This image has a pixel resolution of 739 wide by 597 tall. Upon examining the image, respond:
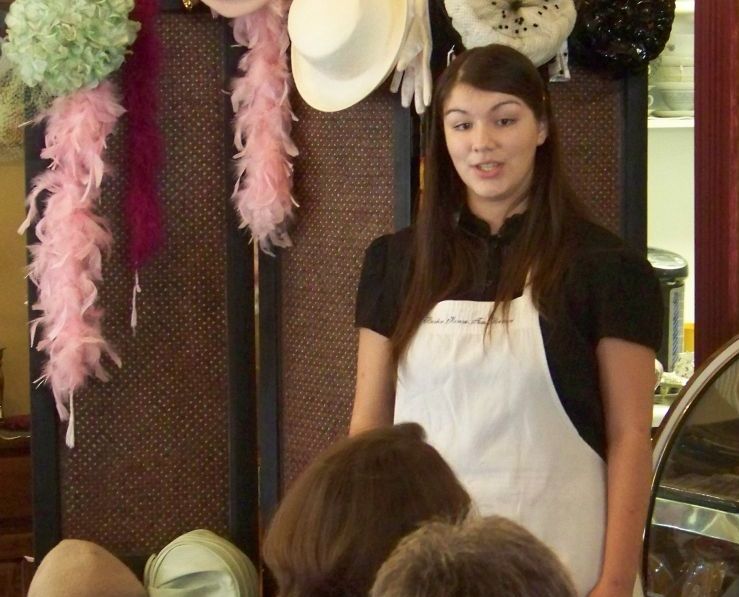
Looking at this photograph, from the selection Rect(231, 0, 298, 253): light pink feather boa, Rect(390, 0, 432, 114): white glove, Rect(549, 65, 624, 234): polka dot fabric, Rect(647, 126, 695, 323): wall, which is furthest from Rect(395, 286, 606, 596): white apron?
Rect(647, 126, 695, 323): wall

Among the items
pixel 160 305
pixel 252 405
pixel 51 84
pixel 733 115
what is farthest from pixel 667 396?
pixel 51 84

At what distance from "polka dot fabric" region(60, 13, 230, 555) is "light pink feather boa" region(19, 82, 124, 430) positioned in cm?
5

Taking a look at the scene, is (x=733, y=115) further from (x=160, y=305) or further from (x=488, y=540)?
(x=488, y=540)

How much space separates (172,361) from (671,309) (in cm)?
130

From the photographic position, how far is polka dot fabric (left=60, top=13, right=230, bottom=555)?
242cm

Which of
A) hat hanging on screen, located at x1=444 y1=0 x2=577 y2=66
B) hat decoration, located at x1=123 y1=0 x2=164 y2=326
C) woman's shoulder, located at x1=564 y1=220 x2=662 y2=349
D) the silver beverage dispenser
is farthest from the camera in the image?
the silver beverage dispenser

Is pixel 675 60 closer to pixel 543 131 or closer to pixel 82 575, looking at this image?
pixel 543 131

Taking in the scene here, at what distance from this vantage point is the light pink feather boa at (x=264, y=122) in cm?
234

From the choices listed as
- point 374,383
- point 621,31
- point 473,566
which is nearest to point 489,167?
point 374,383

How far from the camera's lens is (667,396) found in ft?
9.50

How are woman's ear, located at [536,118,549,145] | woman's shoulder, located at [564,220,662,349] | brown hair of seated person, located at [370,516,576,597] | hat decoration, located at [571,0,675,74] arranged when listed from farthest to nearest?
hat decoration, located at [571,0,675,74]
woman's ear, located at [536,118,549,145]
woman's shoulder, located at [564,220,662,349]
brown hair of seated person, located at [370,516,576,597]

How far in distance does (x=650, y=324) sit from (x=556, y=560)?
761mm

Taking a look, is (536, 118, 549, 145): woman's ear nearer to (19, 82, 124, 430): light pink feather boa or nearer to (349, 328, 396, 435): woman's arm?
(349, 328, 396, 435): woman's arm

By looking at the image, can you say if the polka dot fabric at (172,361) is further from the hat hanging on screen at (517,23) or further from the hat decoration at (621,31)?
the hat decoration at (621,31)
